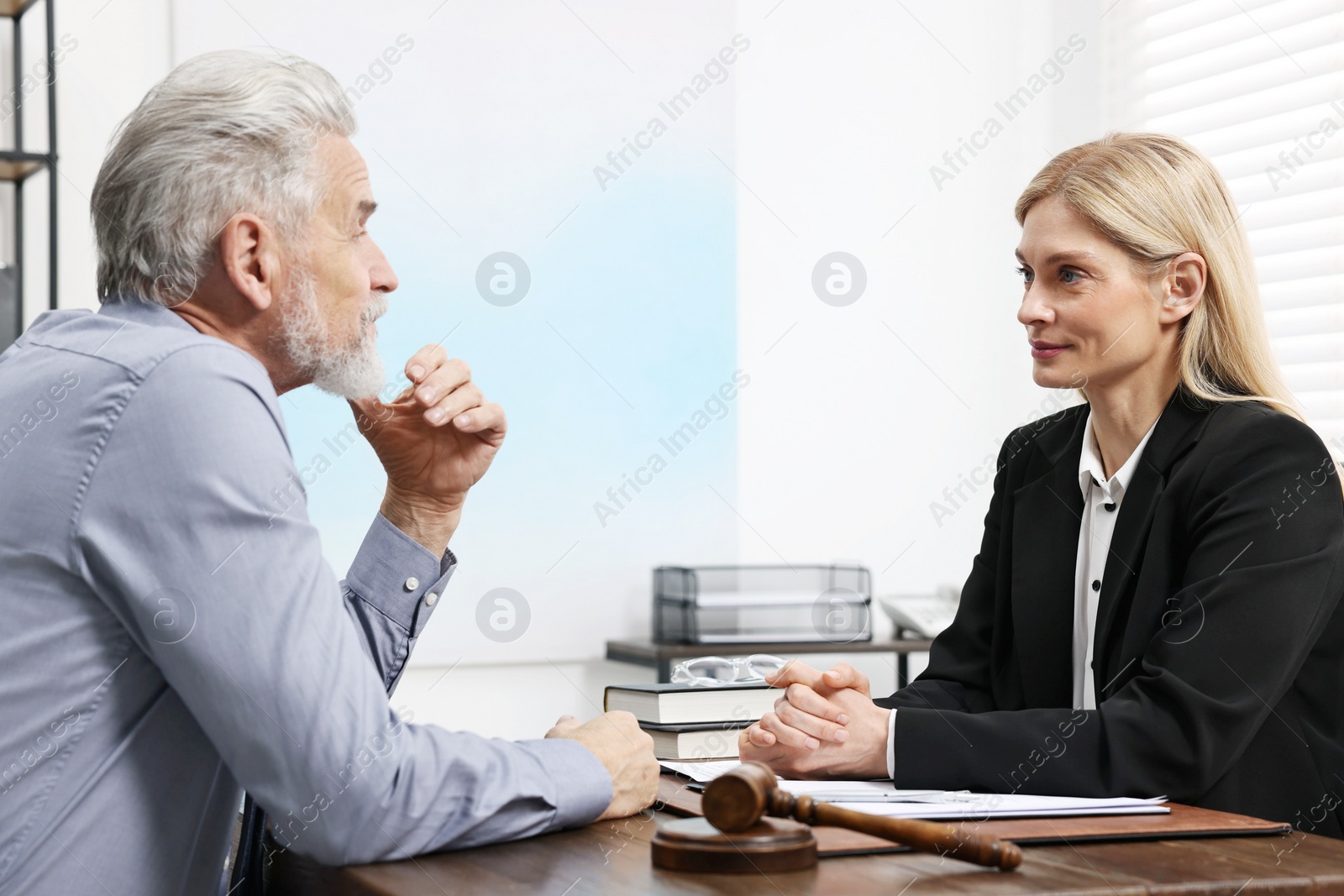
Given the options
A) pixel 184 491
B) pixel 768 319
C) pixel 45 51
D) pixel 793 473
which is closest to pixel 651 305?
pixel 768 319

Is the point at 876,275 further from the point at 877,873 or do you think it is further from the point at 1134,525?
the point at 877,873

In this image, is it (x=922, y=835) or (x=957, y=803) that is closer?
(x=922, y=835)

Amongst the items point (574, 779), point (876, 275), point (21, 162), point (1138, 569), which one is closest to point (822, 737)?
point (574, 779)

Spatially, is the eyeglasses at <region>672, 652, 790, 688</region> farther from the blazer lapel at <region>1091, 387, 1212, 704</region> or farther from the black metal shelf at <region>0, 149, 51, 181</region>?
the black metal shelf at <region>0, 149, 51, 181</region>

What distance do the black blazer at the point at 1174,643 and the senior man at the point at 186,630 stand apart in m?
0.45

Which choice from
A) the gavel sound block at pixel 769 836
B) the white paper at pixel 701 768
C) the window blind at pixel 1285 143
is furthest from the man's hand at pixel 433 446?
the window blind at pixel 1285 143

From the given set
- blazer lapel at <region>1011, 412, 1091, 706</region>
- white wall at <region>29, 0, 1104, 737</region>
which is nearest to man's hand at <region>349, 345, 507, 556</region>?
blazer lapel at <region>1011, 412, 1091, 706</region>

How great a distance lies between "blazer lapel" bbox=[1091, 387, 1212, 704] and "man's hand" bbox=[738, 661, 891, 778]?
0.37 metres

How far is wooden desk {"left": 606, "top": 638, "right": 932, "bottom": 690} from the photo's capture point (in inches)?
121

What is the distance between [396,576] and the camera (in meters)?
1.37

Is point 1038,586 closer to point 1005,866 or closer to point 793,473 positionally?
point 1005,866

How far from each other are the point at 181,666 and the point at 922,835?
1.84 feet

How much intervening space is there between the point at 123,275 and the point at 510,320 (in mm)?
2073

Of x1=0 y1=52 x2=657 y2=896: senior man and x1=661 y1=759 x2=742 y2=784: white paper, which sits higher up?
x1=0 y1=52 x2=657 y2=896: senior man
